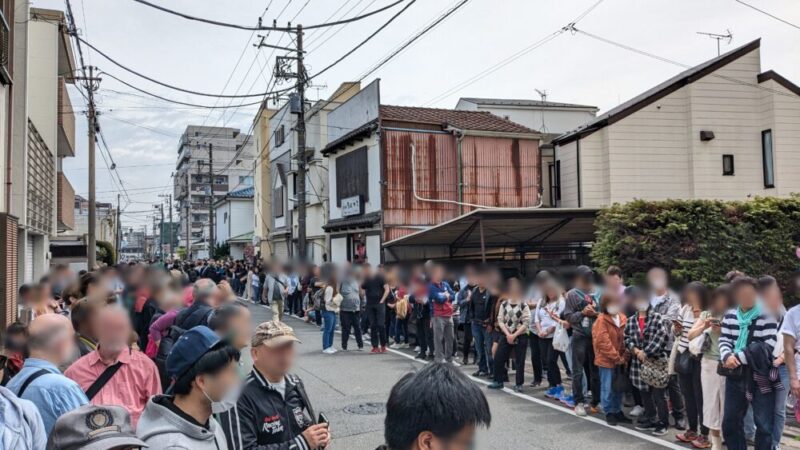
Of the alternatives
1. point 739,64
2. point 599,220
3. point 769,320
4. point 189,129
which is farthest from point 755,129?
point 189,129

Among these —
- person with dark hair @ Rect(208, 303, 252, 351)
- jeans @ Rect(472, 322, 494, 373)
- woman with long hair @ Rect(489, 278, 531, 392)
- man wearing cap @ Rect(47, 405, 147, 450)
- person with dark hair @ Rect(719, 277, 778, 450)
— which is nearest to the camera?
man wearing cap @ Rect(47, 405, 147, 450)

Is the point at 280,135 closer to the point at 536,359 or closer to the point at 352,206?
the point at 352,206

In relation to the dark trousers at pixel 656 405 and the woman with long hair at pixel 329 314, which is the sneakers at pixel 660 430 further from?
the woman with long hair at pixel 329 314

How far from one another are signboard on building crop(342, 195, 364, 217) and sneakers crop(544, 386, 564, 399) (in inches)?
599

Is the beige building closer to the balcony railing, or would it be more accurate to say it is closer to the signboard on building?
the signboard on building

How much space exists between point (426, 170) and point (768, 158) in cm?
1231

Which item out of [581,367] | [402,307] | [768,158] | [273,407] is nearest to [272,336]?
[273,407]

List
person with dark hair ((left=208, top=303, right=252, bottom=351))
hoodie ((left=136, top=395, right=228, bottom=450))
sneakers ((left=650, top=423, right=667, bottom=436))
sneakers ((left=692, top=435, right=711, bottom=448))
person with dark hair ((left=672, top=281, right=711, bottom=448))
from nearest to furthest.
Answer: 1. hoodie ((left=136, top=395, right=228, bottom=450))
2. person with dark hair ((left=208, top=303, right=252, bottom=351))
3. sneakers ((left=692, top=435, right=711, bottom=448))
4. person with dark hair ((left=672, top=281, right=711, bottom=448))
5. sneakers ((left=650, top=423, right=667, bottom=436))

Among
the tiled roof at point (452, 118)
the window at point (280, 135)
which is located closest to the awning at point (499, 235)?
the tiled roof at point (452, 118)

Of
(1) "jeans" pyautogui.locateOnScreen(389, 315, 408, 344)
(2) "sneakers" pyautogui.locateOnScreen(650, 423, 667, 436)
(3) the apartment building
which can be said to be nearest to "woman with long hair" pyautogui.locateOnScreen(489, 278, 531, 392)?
(2) "sneakers" pyautogui.locateOnScreen(650, 423, 667, 436)

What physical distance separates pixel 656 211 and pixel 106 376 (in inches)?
411

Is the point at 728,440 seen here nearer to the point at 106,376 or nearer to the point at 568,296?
the point at 568,296

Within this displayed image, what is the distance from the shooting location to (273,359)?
10.4 ft

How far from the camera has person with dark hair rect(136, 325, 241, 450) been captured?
2279mm
